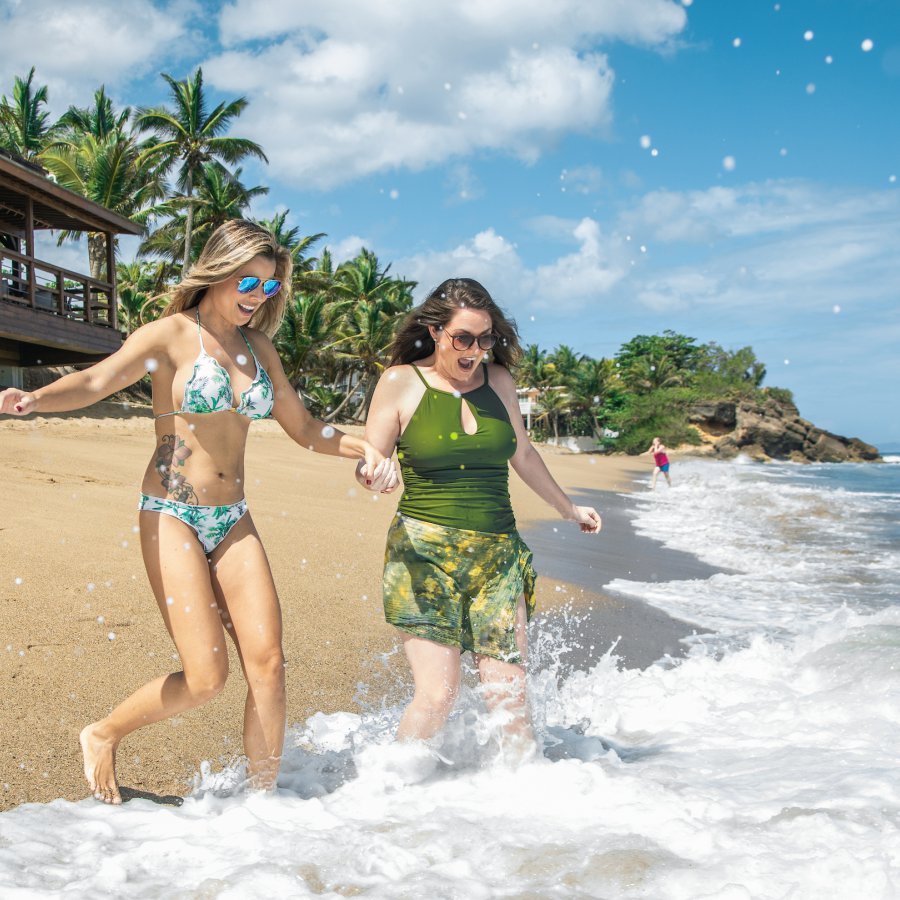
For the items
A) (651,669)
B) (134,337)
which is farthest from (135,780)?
(651,669)

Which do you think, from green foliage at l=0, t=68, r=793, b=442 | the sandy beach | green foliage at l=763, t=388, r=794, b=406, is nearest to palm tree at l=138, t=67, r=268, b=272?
green foliage at l=0, t=68, r=793, b=442

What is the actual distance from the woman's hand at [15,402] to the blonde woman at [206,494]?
10 centimetres

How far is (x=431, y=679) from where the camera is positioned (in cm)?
312

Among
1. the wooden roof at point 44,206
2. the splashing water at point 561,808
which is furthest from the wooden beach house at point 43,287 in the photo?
the splashing water at point 561,808

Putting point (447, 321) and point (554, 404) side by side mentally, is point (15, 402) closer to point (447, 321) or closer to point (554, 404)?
point (447, 321)

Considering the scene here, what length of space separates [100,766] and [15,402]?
1315 millimetres

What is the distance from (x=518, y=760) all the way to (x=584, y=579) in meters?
4.94

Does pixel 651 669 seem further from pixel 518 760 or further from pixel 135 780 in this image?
pixel 135 780

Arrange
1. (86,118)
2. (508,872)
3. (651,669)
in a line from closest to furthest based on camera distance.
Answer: (508,872) → (651,669) → (86,118)

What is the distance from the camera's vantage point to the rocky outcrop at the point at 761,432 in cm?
7419

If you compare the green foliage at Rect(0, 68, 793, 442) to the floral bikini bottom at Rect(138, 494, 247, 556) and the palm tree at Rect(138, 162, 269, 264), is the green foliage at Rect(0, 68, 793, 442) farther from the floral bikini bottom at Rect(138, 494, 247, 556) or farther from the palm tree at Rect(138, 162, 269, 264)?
the floral bikini bottom at Rect(138, 494, 247, 556)

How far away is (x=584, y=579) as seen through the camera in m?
8.20

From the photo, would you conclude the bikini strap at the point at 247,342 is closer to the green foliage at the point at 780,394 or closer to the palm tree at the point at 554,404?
the palm tree at the point at 554,404

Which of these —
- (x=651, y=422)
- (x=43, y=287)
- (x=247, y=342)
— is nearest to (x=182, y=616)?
(x=247, y=342)
